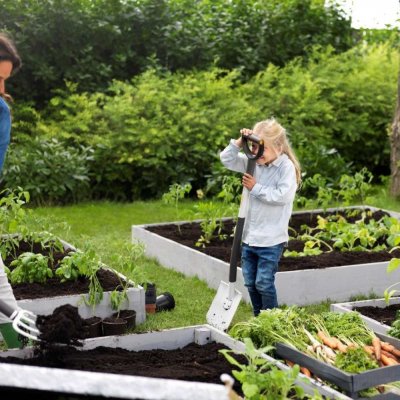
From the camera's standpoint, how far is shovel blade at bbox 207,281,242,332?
5969 mm

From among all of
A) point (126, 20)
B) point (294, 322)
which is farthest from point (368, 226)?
point (126, 20)

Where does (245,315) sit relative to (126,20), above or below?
below

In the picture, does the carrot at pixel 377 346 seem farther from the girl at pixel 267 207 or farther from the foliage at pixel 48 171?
the foliage at pixel 48 171

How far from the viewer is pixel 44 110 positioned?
1256cm

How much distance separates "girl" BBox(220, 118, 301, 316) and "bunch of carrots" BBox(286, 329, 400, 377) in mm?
1158

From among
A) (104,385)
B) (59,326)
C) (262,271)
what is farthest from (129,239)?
(104,385)

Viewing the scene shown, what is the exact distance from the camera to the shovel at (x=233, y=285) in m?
5.92

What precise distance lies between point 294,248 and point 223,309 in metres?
2.13

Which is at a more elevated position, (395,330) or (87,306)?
(395,330)

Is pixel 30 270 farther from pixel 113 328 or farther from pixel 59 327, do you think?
pixel 59 327

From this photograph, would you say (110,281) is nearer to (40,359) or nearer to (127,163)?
(40,359)

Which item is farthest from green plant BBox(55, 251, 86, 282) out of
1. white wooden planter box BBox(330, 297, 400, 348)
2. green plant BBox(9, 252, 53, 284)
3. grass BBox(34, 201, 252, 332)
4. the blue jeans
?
white wooden planter box BBox(330, 297, 400, 348)

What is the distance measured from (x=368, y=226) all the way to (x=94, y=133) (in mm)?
4740

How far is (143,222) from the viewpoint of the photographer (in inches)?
401
